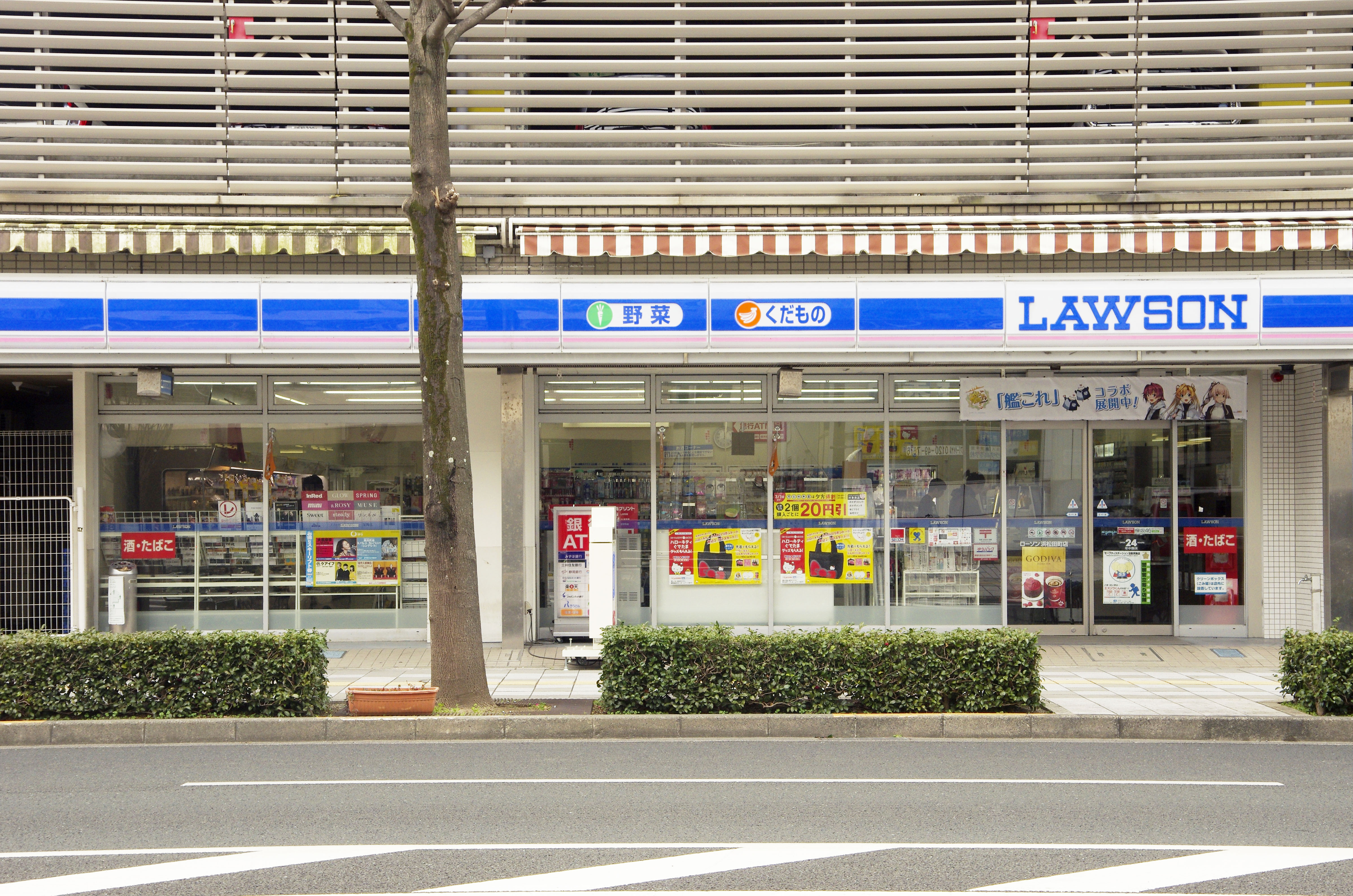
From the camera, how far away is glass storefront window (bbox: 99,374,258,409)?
13.9 metres

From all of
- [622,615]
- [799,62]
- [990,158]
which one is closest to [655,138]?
→ [799,62]

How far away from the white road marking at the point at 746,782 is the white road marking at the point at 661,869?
152 centimetres

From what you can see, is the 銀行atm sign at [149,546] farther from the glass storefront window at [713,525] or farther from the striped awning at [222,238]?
the glass storefront window at [713,525]

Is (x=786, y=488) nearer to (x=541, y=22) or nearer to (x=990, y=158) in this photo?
(x=990, y=158)

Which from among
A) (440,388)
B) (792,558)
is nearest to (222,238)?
(440,388)

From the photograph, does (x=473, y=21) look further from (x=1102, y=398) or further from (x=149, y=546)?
(x=1102, y=398)

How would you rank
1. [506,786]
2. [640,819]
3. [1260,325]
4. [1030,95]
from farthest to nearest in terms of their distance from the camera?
[1030,95]
[1260,325]
[506,786]
[640,819]

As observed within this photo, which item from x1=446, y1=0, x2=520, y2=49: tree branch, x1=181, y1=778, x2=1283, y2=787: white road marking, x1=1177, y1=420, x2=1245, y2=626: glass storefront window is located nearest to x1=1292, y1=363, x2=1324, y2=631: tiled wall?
x1=1177, y1=420, x2=1245, y2=626: glass storefront window

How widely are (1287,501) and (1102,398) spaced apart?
2701 millimetres

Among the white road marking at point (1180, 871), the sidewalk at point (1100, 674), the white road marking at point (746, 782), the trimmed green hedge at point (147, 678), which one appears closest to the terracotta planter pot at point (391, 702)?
the trimmed green hedge at point (147, 678)

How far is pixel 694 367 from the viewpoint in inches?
544

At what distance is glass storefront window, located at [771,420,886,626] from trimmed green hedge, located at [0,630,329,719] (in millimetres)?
6725

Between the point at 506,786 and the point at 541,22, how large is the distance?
32.1 ft

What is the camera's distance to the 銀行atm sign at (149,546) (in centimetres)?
1395
